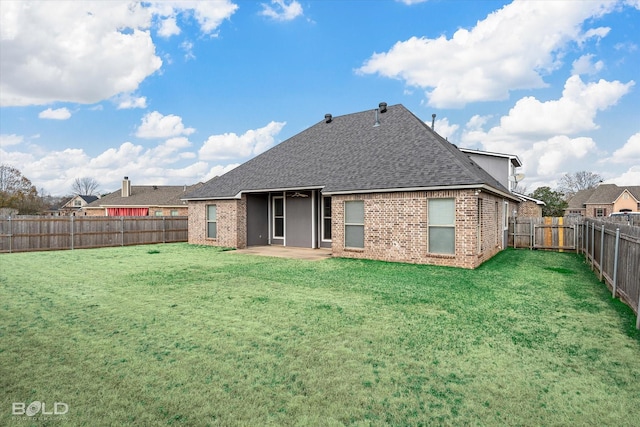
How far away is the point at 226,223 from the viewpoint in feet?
56.7

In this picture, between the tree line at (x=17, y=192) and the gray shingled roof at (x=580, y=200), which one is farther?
the gray shingled roof at (x=580, y=200)

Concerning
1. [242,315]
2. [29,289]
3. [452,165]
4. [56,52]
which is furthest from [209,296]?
[56,52]

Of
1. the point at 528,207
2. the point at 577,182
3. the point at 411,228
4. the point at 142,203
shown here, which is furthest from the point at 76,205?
Result: the point at 577,182

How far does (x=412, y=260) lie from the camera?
38.1 feet

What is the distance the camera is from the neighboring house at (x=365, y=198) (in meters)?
11.1

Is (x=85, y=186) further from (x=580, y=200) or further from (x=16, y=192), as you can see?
(x=580, y=200)

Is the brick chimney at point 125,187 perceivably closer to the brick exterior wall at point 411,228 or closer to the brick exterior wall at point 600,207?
the brick exterior wall at point 411,228

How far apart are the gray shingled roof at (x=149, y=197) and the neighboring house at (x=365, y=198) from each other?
2595cm

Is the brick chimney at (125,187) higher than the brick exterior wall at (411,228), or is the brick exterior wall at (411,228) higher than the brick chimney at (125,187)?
the brick chimney at (125,187)

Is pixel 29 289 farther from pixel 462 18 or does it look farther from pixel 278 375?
pixel 462 18

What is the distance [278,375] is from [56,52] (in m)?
17.5

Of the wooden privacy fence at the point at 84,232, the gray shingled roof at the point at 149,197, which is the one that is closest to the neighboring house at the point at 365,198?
the wooden privacy fence at the point at 84,232

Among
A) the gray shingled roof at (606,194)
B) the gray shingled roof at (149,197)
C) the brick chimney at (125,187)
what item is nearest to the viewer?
the gray shingled roof at (149,197)

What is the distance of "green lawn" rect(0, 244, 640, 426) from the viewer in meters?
2.97
